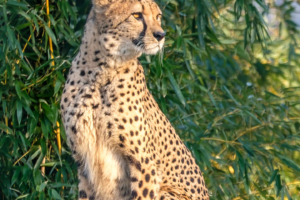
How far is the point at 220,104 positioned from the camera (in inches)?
156

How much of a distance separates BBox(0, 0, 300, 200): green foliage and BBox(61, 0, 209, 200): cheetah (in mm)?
561

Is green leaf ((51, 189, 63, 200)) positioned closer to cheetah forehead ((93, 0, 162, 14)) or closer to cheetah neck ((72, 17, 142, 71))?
cheetah neck ((72, 17, 142, 71))

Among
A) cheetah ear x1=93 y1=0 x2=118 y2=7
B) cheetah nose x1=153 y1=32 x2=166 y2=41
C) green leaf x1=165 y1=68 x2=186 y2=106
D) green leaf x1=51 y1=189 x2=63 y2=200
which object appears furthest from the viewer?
green leaf x1=165 y1=68 x2=186 y2=106

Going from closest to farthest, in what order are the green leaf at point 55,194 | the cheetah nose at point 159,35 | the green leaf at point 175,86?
the cheetah nose at point 159,35 → the green leaf at point 55,194 → the green leaf at point 175,86

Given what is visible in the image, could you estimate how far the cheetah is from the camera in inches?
102

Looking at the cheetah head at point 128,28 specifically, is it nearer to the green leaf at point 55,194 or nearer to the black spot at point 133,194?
the black spot at point 133,194

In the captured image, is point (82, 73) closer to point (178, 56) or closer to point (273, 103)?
point (178, 56)

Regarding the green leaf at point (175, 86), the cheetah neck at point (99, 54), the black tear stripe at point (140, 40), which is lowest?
the green leaf at point (175, 86)

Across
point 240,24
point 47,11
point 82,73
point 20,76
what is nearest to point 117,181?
point 82,73

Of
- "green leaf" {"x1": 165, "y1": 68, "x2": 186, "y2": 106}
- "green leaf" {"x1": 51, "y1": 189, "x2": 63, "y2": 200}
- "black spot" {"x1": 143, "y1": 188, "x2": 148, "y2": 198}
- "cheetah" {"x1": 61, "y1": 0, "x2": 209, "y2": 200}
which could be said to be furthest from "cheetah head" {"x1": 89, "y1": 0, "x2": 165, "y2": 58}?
"green leaf" {"x1": 51, "y1": 189, "x2": 63, "y2": 200}

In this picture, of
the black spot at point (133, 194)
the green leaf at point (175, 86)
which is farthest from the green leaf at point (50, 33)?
the black spot at point (133, 194)

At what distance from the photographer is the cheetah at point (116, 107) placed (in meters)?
2.59

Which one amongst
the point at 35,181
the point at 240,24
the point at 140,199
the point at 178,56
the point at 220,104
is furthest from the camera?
the point at 240,24

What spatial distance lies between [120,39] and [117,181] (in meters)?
0.65
